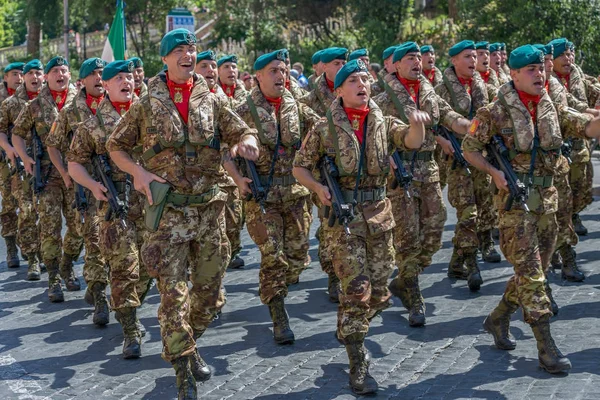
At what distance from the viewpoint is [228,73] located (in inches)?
464

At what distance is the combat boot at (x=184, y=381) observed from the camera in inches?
269

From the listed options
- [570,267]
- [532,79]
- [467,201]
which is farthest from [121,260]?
[570,267]

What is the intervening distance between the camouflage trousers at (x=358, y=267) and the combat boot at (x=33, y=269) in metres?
5.40

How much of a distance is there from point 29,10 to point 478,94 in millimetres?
31165

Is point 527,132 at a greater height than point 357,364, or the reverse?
point 527,132

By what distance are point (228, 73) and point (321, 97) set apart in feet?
5.95

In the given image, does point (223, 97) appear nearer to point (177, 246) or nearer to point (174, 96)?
point (174, 96)

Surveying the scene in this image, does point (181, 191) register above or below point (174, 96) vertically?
below

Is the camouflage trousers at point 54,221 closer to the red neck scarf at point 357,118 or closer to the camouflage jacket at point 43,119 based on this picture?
the camouflage jacket at point 43,119

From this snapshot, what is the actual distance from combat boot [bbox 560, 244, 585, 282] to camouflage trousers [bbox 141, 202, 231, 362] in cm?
417

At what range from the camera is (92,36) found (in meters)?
51.2

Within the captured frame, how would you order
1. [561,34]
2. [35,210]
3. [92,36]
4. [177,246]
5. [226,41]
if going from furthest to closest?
[92,36] → [226,41] → [561,34] → [35,210] → [177,246]

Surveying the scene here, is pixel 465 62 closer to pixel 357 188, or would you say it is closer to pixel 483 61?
pixel 483 61

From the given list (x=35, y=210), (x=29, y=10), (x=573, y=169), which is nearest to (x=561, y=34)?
(x=573, y=169)
